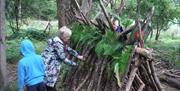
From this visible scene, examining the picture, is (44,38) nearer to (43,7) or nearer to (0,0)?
(43,7)

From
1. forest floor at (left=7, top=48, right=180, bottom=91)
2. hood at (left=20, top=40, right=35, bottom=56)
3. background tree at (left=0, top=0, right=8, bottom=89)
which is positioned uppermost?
hood at (left=20, top=40, right=35, bottom=56)

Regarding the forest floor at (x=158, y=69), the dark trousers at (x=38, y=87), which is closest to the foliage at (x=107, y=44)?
the dark trousers at (x=38, y=87)

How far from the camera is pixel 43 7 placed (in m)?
18.2

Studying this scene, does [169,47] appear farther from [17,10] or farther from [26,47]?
[26,47]

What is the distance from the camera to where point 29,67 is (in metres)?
4.76

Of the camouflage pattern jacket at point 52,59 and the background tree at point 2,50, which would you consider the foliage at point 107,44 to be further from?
the background tree at point 2,50

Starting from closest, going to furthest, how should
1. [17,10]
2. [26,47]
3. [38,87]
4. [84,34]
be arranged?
[26,47] < [38,87] < [84,34] < [17,10]

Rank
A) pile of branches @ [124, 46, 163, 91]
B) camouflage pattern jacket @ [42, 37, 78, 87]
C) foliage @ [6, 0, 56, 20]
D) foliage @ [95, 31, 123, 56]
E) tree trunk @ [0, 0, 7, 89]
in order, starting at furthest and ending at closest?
foliage @ [6, 0, 56, 20]
tree trunk @ [0, 0, 7, 89]
foliage @ [95, 31, 123, 56]
camouflage pattern jacket @ [42, 37, 78, 87]
pile of branches @ [124, 46, 163, 91]

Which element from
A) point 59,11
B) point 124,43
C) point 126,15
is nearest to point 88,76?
point 124,43

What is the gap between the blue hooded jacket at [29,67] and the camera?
4684mm

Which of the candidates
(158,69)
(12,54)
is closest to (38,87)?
(158,69)

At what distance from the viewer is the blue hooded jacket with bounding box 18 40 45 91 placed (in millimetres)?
4684

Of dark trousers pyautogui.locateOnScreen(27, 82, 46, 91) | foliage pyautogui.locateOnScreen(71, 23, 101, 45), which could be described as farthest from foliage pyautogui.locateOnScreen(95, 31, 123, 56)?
dark trousers pyautogui.locateOnScreen(27, 82, 46, 91)

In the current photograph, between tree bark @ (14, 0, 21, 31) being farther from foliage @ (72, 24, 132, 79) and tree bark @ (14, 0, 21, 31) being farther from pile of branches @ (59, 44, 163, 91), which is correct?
pile of branches @ (59, 44, 163, 91)
